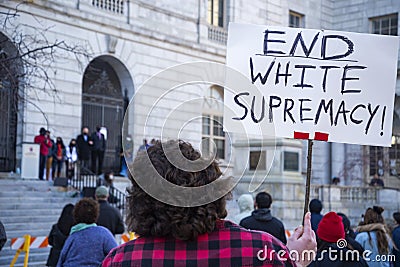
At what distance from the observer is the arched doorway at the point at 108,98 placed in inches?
890

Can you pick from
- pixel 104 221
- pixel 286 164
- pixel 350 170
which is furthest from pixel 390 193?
pixel 104 221

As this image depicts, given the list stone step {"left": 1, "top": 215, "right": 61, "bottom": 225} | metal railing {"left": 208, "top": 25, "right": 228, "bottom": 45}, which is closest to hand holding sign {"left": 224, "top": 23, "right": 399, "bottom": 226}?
stone step {"left": 1, "top": 215, "right": 61, "bottom": 225}

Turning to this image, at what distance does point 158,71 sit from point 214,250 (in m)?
22.0

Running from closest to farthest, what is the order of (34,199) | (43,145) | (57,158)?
(34,199) < (43,145) < (57,158)

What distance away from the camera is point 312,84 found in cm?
429

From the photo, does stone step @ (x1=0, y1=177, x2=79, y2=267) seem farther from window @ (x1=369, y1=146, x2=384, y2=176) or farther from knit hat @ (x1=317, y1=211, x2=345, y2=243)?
window @ (x1=369, y1=146, x2=384, y2=176)

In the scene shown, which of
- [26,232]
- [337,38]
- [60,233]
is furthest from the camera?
[26,232]

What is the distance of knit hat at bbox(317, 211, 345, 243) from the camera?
17.6 feet

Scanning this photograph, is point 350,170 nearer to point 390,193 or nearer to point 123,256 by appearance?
point 390,193

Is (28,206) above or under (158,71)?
under

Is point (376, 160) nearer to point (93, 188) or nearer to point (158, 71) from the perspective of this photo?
point (158, 71)

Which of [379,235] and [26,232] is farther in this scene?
[26,232]

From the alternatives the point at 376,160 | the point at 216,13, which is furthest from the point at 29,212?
the point at 376,160

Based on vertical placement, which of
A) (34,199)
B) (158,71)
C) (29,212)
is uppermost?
(158,71)
